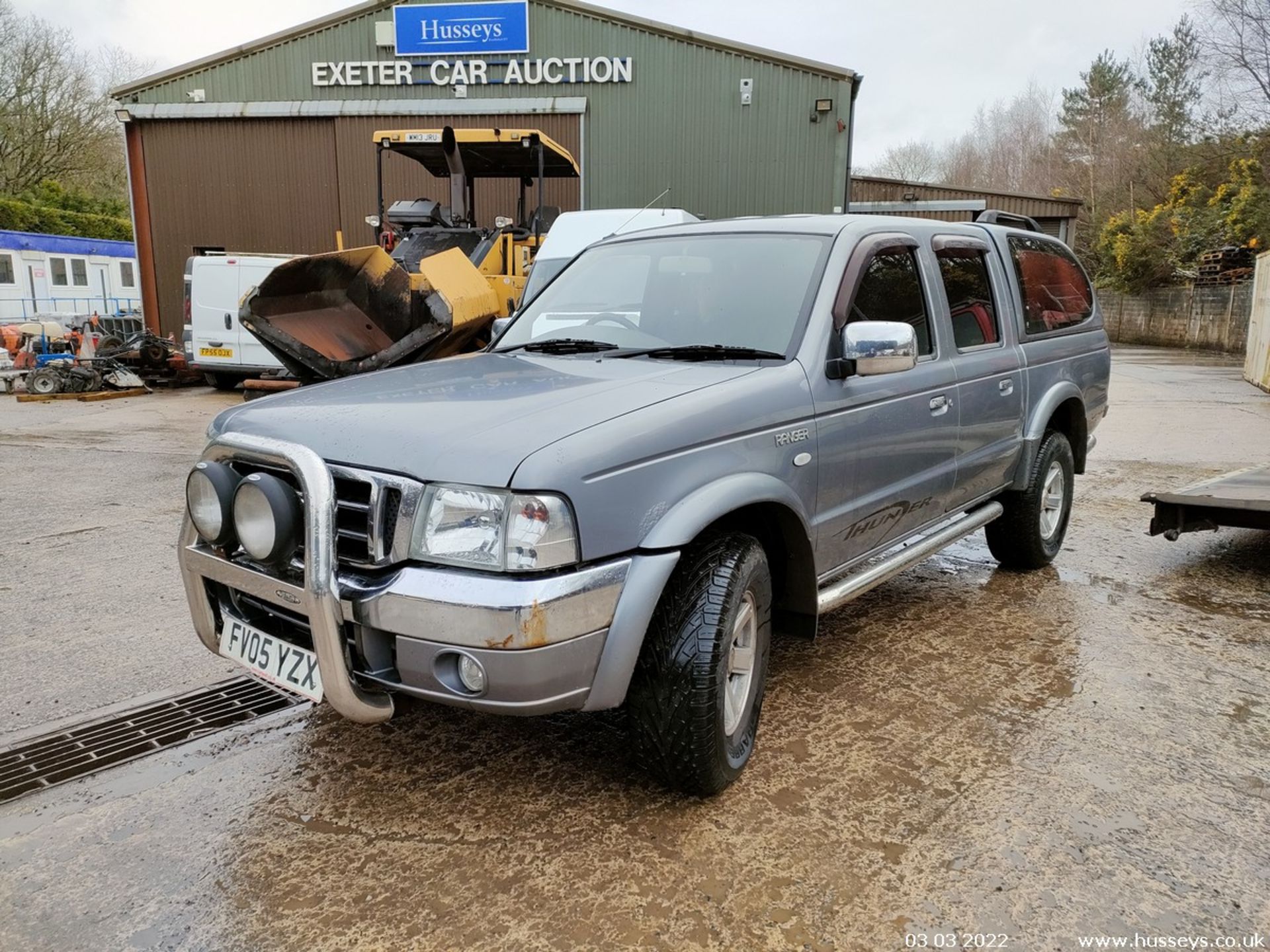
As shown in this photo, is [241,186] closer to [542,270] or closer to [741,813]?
[542,270]

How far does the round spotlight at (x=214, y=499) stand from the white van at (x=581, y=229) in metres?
7.30

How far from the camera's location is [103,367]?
14.2m

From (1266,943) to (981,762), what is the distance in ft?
3.07

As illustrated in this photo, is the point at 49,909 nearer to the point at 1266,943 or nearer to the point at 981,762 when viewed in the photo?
the point at 981,762

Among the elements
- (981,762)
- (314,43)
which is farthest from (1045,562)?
(314,43)

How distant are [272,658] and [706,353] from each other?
174cm

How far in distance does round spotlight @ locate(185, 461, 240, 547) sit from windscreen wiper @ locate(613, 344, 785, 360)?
1.41 metres

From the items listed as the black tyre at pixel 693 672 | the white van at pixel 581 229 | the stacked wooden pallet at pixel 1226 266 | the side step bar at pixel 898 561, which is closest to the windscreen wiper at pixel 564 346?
the black tyre at pixel 693 672

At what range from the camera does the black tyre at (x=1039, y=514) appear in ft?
15.9

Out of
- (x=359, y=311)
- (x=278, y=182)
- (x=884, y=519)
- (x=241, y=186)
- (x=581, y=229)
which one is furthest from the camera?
(x=241, y=186)

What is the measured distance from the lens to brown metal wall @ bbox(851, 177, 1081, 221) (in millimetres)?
24781

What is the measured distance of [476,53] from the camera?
16531 mm

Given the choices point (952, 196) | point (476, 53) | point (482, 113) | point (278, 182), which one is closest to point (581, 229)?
point (482, 113)

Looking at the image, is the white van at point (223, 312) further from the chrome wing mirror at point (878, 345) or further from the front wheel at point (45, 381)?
the chrome wing mirror at point (878, 345)
